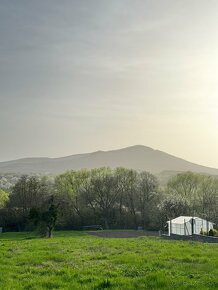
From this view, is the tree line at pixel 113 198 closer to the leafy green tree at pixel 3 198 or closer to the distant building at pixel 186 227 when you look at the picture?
the leafy green tree at pixel 3 198

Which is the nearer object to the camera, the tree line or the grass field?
the grass field

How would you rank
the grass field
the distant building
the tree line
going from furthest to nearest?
the tree line → the distant building → the grass field

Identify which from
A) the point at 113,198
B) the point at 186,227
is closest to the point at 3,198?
the point at 113,198

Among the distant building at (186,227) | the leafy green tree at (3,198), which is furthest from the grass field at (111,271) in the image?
the leafy green tree at (3,198)

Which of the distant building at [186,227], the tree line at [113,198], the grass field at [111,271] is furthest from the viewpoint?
the tree line at [113,198]

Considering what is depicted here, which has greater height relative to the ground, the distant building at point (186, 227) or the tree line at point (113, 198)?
the tree line at point (113, 198)

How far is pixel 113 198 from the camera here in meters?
93.5

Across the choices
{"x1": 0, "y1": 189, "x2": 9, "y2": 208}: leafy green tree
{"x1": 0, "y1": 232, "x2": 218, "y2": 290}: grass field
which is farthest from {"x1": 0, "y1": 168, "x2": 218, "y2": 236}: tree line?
{"x1": 0, "y1": 232, "x2": 218, "y2": 290}: grass field

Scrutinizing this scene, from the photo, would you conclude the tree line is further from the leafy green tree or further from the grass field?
the grass field

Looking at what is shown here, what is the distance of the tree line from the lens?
85438 millimetres

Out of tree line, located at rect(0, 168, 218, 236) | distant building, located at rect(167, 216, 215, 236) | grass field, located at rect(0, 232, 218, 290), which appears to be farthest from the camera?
tree line, located at rect(0, 168, 218, 236)

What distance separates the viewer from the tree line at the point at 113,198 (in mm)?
85438

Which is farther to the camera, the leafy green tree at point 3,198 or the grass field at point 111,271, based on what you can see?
the leafy green tree at point 3,198

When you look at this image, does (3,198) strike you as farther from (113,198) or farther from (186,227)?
(186,227)
